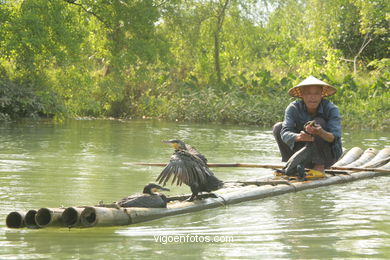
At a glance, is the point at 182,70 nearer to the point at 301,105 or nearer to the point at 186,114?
the point at 186,114

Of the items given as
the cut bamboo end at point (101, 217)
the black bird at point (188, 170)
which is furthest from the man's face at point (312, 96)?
the cut bamboo end at point (101, 217)

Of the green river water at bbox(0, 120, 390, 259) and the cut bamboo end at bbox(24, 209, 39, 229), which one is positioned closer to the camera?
the green river water at bbox(0, 120, 390, 259)

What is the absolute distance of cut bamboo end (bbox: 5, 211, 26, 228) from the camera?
5062mm

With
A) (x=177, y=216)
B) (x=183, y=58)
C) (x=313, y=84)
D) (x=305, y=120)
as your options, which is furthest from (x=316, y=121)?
(x=183, y=58)

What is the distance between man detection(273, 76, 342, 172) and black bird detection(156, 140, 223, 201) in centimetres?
154

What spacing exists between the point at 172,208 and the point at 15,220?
1321 mm

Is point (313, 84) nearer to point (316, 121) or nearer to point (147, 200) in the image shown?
point (316, 121)

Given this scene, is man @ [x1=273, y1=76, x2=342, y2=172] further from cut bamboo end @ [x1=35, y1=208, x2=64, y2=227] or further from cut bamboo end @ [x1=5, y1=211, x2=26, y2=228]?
cut bamboo end @ [x1=5, y1=211, x2=26, y2=228]

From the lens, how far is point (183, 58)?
945 inches

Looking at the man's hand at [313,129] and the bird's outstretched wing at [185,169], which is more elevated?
the man's hand at [313,129]

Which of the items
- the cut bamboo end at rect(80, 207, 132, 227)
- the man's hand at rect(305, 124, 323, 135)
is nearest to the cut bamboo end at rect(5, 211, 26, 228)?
the cut bamboo end at rect(80, 207, 132, 227)

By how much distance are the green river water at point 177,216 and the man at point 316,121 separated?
435 millimetres

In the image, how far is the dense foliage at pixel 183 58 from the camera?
16688mm

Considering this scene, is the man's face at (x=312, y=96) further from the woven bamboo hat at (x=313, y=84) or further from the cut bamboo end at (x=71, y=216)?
the cut bamboo end at (x=71, y=216)
